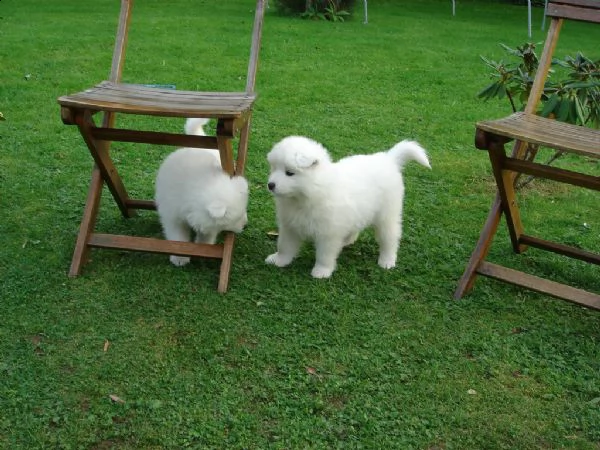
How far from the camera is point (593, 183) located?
10.9 ft

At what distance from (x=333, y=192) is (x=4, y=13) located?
10.6 m

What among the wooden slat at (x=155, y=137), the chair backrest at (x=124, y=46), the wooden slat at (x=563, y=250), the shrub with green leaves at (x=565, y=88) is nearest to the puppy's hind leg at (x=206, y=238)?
the wooden slat at (x=155, y=137)

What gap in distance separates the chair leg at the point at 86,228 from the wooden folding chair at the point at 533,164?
6.68 feet

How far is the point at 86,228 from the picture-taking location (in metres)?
3.81

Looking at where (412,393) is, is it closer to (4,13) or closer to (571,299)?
(571,299)

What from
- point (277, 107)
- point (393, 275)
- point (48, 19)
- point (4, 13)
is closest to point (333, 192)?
point (393, 275)

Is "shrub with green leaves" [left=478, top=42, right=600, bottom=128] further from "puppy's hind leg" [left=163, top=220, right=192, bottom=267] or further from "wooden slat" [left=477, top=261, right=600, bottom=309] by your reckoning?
"puppy's hind leg" [left=163, top=220, right=192, bottom=267]

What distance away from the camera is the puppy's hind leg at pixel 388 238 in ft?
13.2

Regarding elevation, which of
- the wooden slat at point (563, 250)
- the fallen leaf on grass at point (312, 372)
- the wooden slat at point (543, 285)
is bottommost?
the fallen leaf on grass at point (312, 372)

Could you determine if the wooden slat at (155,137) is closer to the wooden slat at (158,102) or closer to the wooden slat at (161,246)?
the wooden slat at (158,102)

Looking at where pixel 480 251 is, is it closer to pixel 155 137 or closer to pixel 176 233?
pixel 176 233

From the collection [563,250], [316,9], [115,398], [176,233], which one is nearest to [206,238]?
[176,233]

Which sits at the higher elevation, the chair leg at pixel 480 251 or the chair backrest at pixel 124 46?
the chair backrest at pixel 124 46

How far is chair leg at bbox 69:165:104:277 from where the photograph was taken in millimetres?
3766
